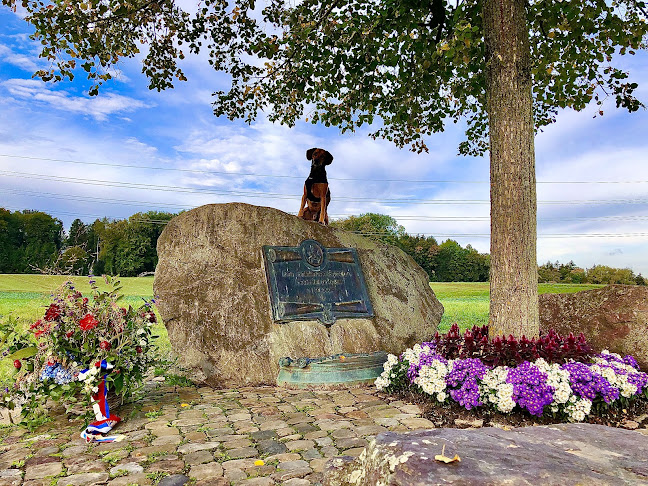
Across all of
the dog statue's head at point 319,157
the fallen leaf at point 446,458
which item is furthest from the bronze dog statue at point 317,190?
the fallen leaf at point 446,458

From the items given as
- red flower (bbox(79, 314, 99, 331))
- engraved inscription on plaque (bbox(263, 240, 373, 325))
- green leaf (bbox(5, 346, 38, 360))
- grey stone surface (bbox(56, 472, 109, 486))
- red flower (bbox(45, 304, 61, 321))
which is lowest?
grey stone surface (bbox(56, 472, 109, 486))

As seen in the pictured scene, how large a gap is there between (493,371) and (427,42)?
6209 millimetres

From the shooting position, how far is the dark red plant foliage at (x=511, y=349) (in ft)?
20.8

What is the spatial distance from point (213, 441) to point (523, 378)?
Answer: 11.5 ft

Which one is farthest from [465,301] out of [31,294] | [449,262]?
[31,294]

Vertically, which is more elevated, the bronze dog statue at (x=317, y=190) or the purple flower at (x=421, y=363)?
the bronze dog statue at (x=317, y=190)

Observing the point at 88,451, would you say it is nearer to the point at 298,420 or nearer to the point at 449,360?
the point at 298,420

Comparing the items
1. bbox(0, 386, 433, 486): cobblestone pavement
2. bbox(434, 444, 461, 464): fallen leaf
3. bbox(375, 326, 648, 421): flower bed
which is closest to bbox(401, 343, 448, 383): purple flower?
bbox(375, 326, 648, 421): flower bed

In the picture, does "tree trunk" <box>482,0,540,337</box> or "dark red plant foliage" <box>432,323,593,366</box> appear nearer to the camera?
"dark red plant foliage" <box>432,323,593,366</box>

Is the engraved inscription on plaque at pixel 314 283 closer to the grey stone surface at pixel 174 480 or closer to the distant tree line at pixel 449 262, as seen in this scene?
the grey stone surface at pixel 174 480

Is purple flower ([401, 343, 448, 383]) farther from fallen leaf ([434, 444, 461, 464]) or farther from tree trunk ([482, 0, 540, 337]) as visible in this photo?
fallen leaf ([434, 444, 461, 464])

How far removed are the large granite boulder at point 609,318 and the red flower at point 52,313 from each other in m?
7.43

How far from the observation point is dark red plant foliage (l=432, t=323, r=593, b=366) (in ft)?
20.8

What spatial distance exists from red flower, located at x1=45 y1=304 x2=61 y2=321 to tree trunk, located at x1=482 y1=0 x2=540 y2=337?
565cm
